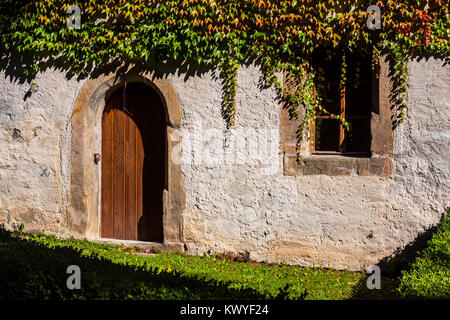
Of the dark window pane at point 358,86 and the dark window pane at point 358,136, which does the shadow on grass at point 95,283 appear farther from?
the dark window pane at point 358,86

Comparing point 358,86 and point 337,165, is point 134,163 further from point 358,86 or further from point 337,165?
point 358,86

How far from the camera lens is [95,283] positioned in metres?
2.71

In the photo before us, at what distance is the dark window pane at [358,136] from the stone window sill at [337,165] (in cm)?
27

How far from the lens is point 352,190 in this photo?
5.03m

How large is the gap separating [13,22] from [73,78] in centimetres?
112

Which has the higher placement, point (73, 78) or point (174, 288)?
point (73, 78)

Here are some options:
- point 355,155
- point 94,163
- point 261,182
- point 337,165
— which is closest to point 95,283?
point 261,182

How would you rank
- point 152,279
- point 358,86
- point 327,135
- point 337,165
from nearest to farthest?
point 152,279 < point 337,165 < point 358,86 < point 327,135

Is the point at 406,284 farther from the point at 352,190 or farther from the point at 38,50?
the point at 38,50

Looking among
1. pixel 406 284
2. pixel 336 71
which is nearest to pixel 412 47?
pixel 336 71

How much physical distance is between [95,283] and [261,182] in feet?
9.36

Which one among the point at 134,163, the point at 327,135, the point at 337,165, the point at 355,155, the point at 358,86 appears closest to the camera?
the point at 337,165

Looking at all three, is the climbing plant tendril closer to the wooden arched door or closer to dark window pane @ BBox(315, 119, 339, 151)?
dark window pane @ BBox(315, 119, 339, 151)

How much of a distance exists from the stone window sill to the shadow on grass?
251cm
